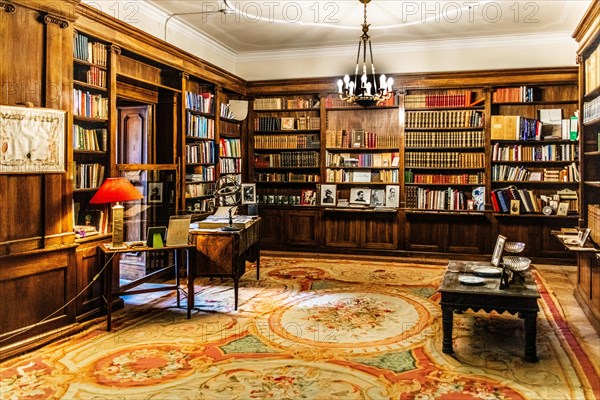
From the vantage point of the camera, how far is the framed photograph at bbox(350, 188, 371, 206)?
25.6 ft

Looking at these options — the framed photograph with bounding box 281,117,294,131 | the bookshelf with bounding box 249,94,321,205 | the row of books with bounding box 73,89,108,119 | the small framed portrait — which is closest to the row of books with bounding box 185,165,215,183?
the small framed portrait

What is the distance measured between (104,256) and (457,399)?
326 cm

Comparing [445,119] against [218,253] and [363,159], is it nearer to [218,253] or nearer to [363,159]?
[363,159]

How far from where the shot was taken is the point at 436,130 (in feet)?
24.4

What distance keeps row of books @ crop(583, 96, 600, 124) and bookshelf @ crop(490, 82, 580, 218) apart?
1967 mm

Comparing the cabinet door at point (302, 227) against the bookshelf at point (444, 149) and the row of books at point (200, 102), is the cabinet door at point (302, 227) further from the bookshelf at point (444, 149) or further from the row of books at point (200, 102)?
the row of books at point (200, 102)

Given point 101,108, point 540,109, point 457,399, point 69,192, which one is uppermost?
point 540,109

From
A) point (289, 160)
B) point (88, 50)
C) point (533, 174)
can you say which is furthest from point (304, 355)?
point (533, 174)

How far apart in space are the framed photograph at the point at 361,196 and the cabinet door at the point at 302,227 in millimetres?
638

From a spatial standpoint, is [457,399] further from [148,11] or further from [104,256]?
[148,11]

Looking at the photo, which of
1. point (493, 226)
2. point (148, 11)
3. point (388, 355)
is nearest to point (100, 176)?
point (148, 11)

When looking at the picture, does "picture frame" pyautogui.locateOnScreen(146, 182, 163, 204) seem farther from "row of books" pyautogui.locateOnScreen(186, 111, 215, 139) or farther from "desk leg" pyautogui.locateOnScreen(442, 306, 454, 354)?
"desk leg" pyautogui.locateOnScreen(442, 306, 454, 354)

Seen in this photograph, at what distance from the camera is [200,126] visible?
21.7 ft

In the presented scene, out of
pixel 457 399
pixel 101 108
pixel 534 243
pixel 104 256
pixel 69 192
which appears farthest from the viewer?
pixel 534 243
